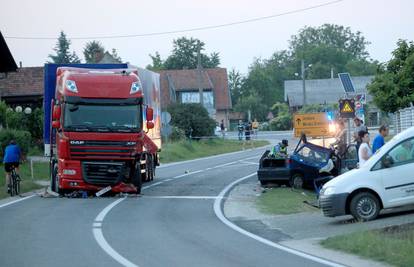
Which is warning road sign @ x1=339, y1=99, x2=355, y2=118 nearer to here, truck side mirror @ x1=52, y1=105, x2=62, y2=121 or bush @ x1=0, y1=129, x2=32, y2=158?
truck side mirror @ x1=52, y1=105, x2=62, y2=121

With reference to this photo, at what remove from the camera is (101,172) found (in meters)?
23.0

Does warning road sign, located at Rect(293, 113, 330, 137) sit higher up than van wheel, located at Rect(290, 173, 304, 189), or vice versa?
warning road sign, located at Rect(293, 113, 330, 137)

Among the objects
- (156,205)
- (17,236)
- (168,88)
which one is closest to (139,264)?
(17,236)

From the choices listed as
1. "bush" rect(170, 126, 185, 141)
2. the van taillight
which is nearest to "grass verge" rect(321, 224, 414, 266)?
the van taillight

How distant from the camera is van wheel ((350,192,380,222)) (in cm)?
1611

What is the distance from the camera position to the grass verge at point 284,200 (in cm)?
1973

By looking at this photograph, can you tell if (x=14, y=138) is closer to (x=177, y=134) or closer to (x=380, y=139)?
(x=380, y=139)

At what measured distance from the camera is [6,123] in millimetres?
42281

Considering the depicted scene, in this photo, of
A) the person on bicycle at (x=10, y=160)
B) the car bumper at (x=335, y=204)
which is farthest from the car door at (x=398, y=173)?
the person on bicycle at (x=10, y=160)

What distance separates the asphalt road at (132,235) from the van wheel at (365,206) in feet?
7.88

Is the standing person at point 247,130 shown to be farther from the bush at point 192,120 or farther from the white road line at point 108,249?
the white road line at point 108,249

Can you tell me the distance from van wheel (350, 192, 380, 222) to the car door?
0.25 meters

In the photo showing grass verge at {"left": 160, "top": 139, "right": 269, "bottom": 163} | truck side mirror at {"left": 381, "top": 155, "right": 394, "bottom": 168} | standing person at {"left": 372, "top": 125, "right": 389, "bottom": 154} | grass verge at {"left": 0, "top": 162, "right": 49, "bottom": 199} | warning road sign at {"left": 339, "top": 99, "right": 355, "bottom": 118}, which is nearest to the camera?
truck side mirror at {"left": 381, "top": 155, "right": 394, "bottom": 168}

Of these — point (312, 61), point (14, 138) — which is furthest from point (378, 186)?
point (312, 61)
